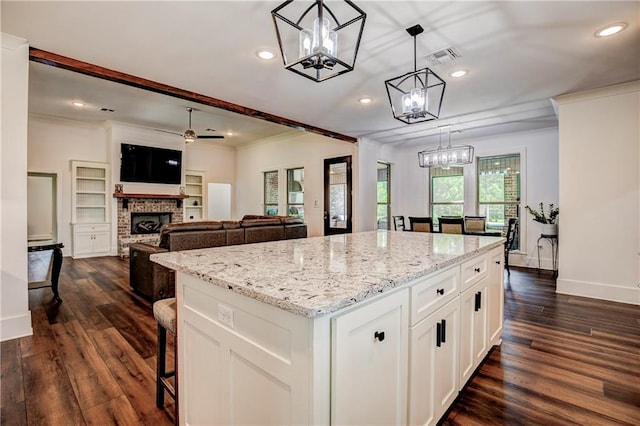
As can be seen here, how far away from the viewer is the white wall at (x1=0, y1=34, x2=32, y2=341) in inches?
106

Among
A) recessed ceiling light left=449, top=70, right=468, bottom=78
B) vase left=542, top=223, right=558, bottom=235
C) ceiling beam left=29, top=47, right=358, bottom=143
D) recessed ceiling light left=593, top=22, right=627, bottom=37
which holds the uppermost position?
recessed ceiling light left=449, top=70, right=468, bottom=78

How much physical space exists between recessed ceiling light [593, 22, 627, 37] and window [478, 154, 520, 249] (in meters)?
3.86

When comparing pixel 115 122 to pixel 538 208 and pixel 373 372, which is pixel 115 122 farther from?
pixel 538 208

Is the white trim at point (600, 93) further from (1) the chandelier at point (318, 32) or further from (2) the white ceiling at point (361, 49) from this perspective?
(1) the chandelier at point (318, 32)

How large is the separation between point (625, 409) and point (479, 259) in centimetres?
112

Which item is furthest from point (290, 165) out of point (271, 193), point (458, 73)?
point (458, 73)

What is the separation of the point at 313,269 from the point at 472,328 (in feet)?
4.22

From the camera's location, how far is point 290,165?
25.8 feet

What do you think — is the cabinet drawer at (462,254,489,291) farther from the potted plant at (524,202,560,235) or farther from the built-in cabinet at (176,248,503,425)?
the potted plant at (524,202,560,235)

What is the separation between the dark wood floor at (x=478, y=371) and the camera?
1.77 metres

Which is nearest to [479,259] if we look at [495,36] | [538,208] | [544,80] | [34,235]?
[495,36]

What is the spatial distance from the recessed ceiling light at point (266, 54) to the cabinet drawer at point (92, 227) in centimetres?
606

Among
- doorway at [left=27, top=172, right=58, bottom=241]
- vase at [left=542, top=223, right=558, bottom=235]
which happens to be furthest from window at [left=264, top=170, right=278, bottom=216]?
vase at [left=542, top=223, right=558, bottom=235]

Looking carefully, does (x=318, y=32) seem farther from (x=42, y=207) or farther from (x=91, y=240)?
(x=42, y=207)
